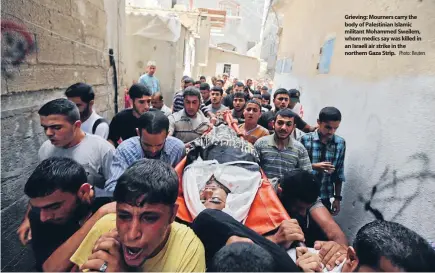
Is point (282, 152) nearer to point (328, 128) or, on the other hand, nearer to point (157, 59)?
point (328, 128)

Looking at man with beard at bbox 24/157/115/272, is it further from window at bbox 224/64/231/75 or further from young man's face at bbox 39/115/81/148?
window at bbox 224/64/231/75

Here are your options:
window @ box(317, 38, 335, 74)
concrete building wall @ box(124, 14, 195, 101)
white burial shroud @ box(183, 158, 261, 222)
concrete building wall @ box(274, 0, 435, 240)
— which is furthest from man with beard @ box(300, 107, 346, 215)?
concrete building wall @ box(124, 14, 195, 101)

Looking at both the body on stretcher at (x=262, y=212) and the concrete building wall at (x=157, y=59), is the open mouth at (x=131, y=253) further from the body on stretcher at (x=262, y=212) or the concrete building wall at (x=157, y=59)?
the concrete building wall at (x=157, y=59)

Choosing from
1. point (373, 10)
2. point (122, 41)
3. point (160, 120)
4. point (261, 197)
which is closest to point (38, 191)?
point (160, 120)

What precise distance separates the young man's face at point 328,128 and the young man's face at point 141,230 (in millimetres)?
2243

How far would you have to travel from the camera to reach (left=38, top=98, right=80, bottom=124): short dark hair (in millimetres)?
1903

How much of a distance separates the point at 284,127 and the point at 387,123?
100 cm

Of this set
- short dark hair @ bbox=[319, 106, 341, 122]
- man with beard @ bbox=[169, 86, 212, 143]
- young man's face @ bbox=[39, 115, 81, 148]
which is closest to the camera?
young man's face @ bbox=[39, 115, 81, 148]

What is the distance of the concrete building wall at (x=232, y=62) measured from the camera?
67.8ft

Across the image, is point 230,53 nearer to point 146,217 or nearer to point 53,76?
point 53,76

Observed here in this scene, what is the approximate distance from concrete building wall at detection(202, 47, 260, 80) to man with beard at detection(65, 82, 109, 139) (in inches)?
711

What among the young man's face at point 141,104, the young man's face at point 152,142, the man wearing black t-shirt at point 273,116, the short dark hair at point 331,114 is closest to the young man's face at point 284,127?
the short dark hair at point 331,114

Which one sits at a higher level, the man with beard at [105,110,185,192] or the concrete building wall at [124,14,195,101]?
the concrete building wall at [124,14,195,101]

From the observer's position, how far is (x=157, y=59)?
375 inches
